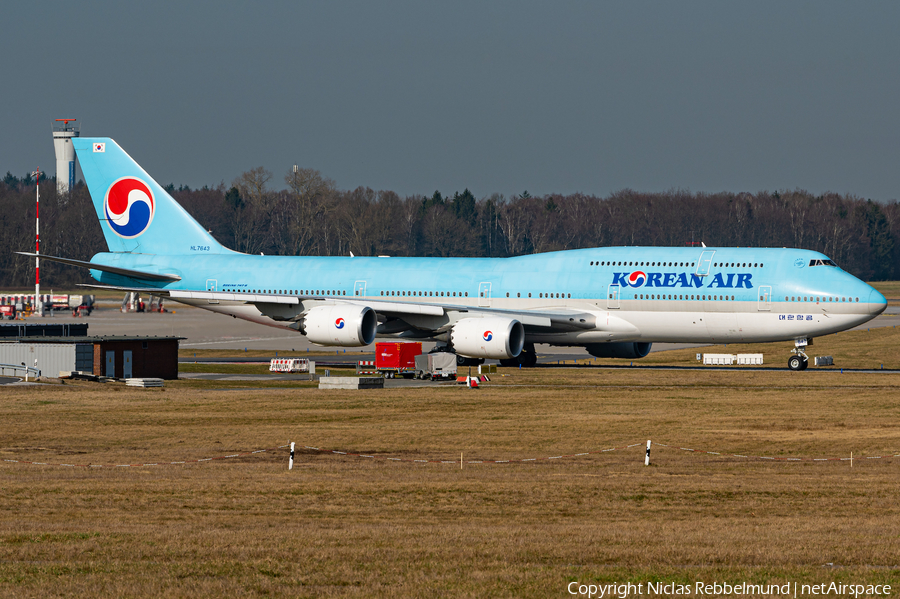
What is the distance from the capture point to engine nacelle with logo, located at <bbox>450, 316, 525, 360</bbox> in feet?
163

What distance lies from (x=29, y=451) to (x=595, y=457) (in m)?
14.7

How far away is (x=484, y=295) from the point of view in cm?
5509

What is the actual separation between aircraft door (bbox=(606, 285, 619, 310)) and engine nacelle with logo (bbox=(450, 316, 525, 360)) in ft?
14.7

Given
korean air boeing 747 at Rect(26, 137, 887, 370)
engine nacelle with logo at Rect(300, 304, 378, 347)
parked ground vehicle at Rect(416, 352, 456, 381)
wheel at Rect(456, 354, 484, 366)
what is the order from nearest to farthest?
1. korean air boeing 747 at Rect(26, 137, 887, 370)
2. engine nacelle with logo at Rect(300, 304, 378, 347)
3. parked ground vehicle at Rect(416, 352, 456, 381)
4. wheel at Rect(456, 354, 484, 366)

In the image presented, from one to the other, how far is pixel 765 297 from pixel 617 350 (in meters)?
8.27

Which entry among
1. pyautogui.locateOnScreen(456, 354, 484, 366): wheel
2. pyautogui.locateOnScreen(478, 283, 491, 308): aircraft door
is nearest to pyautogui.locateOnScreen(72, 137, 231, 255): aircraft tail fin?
pyautogui.locateOnScreen(456, 354, 484, 366): wheel

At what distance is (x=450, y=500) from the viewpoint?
22406 mm

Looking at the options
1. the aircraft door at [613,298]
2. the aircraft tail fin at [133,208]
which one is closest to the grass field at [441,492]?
the aircraft door at [613,298]

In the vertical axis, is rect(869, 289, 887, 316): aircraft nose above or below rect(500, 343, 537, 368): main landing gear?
above

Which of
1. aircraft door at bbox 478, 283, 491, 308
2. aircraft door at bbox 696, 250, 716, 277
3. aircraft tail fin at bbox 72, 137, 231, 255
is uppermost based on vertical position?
aircraft tail fin at bbox 72, 137, 231, 255

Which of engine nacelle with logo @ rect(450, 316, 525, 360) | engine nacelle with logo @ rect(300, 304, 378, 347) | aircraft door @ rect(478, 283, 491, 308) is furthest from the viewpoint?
aircraft door @ rect(478, 283, 491, 308)

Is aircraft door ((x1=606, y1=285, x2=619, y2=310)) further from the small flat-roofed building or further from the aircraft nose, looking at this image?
the small flat-roofed building

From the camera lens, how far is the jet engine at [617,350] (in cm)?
5544

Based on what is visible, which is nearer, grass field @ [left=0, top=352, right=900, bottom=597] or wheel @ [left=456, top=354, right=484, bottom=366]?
grass field @ [left=0, top=352, right=900, bottom=597]
